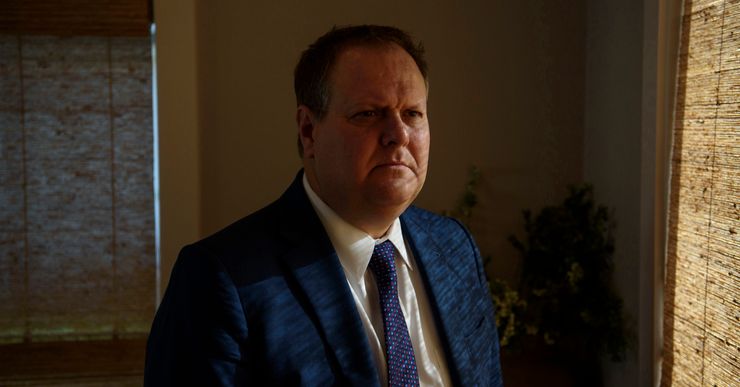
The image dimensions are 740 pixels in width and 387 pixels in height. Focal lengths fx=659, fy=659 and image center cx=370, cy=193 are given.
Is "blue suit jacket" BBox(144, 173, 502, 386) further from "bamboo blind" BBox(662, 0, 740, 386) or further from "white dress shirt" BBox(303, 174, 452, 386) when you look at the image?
"bamboo blind" BBox(662, 0, 740, 386)

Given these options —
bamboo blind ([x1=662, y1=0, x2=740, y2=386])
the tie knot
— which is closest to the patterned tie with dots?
the tie knot

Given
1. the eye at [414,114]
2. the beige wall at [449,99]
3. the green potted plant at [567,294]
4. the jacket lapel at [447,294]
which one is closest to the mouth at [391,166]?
the eye at [414,114]

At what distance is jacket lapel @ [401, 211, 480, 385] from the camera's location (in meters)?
1.27

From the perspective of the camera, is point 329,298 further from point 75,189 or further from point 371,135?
point 75,189

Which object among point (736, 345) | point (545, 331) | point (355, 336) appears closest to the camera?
point (355, 336)

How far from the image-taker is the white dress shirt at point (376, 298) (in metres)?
1.19

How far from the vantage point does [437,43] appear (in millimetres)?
2693

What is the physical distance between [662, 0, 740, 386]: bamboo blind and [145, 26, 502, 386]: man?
697mm

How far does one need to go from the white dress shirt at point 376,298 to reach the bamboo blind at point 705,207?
2.60 feet

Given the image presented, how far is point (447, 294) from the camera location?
132 cm

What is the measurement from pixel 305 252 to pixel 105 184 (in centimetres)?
189

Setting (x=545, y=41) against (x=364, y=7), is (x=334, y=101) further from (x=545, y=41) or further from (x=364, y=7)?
(x=545, y=41)

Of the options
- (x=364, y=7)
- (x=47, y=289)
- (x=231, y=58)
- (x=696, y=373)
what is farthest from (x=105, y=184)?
(x=696, y=373)

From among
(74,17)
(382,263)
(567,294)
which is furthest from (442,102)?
(382,263)
